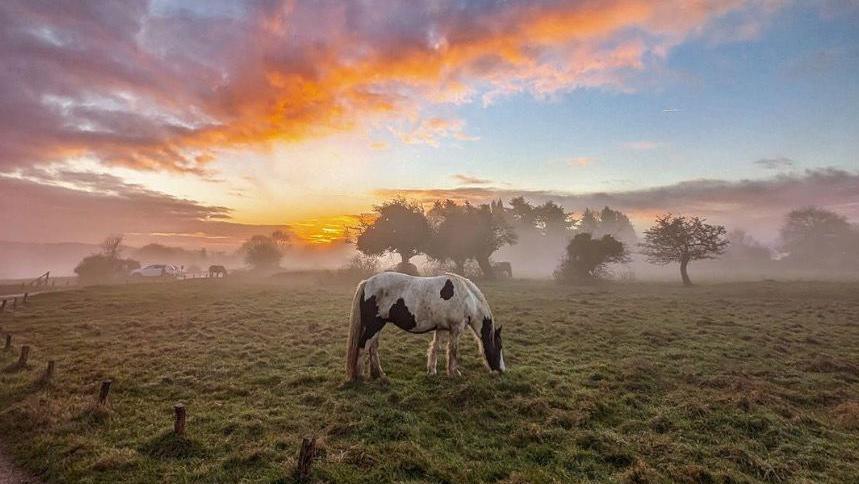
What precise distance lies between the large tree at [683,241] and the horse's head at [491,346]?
36.5m

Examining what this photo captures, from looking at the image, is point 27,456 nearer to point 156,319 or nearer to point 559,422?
point 559,422

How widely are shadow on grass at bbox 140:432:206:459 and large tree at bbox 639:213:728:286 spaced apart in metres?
43.9

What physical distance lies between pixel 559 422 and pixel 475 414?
6.12ft

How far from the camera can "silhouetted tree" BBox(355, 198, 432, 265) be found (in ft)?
151

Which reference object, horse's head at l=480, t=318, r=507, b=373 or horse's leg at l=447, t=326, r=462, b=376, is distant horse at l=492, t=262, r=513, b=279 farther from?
horse's leg at l=447, t=326, r=462, b=376

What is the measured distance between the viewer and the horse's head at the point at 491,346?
34.9ft

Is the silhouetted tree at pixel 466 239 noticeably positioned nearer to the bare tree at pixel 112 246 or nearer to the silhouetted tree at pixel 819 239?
the bare tree at pixel 112 246

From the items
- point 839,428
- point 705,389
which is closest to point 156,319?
point 705,389

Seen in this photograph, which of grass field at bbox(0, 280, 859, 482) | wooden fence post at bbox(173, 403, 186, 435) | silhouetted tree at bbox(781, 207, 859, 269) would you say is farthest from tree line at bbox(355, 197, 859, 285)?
silhouetted tree at bbox(781, 207, 859, 269)

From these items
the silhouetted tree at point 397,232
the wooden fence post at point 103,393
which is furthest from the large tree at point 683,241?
the wooden fence post at point 103,393

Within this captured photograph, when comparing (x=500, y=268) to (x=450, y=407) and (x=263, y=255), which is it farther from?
(x=263, y=255)

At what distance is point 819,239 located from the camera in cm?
7731

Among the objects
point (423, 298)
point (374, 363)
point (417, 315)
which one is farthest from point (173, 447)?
point (423, 298)

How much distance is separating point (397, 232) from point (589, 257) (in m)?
24.3
